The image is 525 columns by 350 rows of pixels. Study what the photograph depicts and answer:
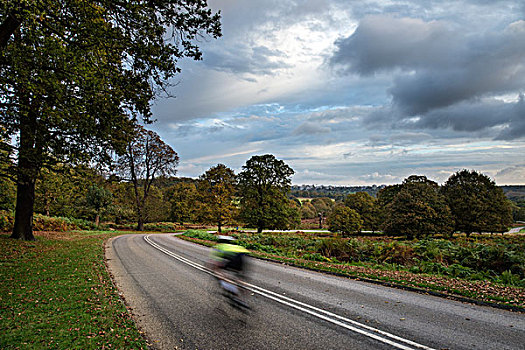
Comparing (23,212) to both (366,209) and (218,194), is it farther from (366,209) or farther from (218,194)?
(366,209)

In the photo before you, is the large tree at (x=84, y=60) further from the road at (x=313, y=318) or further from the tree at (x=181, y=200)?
the tree at (x=181, y=200)

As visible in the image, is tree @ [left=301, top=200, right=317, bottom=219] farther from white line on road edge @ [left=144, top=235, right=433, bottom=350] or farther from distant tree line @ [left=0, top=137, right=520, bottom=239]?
white line on road edge @ [left=144, top=235, right=433, bottom=350]

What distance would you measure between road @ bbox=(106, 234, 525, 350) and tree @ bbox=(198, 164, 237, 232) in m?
22.1

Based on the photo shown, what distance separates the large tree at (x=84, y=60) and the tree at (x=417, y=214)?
28843 mm

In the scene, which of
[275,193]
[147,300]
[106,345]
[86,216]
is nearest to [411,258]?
[147,300]

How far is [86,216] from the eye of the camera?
40969 mm

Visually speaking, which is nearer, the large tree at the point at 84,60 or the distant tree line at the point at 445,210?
the large tree at the point at 84,60

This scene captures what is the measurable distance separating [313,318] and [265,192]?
1089 inches

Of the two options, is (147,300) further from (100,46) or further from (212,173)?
(212,173)

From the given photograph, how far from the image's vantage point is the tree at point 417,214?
28.4m

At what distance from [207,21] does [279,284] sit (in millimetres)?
8520

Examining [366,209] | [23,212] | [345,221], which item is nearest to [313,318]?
[23,212]

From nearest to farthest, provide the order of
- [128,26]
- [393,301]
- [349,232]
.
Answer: [393,301] < [128,26] < [349,232]

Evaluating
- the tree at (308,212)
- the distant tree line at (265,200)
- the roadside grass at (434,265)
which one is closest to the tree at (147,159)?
the distant tree line at (265,200)
